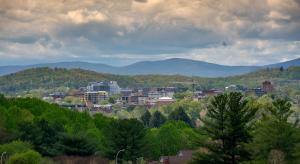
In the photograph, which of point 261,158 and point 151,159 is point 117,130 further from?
point 261,158

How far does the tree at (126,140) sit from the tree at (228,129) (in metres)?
23.7

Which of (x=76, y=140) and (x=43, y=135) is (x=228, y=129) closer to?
(x=76, y=140)

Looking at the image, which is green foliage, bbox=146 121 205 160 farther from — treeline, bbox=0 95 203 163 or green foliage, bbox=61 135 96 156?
green foliage, bbox=61 135 96 156

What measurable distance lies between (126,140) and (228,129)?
26.0 meters

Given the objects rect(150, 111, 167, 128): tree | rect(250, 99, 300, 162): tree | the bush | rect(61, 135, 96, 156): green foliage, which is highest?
rect(250, 99, 300, 162): tree

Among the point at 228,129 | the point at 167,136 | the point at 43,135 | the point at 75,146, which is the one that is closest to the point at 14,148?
the point at 75,146

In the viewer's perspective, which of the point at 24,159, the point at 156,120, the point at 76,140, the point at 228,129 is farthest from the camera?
the point at 156,120

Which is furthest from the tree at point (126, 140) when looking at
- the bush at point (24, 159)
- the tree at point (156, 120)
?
the tree at point (156, 120)

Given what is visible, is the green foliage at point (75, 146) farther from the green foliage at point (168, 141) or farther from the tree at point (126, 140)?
the green foliage at point (168, 141)

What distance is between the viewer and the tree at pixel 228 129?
52.0 m

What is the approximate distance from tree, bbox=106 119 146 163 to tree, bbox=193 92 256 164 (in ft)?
77.9

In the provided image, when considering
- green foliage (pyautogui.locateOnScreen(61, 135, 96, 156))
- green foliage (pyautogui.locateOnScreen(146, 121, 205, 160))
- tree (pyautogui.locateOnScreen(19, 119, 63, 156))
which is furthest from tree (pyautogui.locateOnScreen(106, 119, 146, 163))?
green foliage (pyautogui.locateOnScreen(146, 121, 205, 160))

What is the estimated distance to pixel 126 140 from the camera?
250 ft

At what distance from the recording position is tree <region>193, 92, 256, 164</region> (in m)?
52.0
